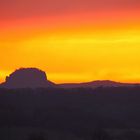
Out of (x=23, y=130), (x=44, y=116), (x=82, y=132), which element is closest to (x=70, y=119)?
(x=44, y=116)

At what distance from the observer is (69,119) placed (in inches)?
5974

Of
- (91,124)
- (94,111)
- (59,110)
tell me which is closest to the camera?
(91,124)

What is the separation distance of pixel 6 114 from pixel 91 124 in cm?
1985

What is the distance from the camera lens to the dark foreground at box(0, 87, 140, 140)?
12181cm

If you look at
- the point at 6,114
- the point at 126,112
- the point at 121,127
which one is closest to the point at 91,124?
the point at 121,127

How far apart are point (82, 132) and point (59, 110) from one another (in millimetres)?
27270

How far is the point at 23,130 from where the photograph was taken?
12394 cm

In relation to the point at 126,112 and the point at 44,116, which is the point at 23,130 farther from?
the point at 126,112

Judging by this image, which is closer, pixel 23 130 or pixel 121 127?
pixel 23 130

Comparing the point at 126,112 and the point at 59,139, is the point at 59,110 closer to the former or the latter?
the point at 126,112

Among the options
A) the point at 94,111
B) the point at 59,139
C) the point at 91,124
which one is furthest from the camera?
the point at 94,111

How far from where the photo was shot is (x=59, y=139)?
400 ft

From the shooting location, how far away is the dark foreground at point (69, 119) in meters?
122

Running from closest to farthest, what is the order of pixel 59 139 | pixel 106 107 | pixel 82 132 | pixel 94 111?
pixel 59 139 → pixel 82 132 → pixel 94 111 → pixel 106 107
